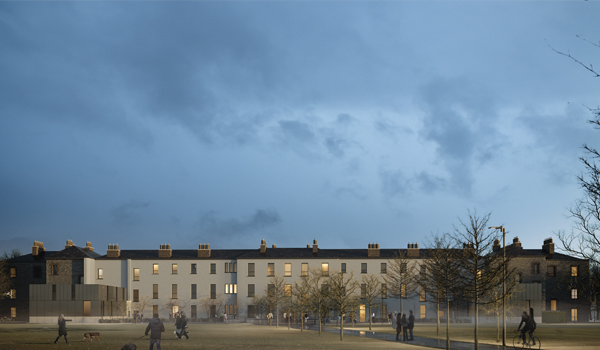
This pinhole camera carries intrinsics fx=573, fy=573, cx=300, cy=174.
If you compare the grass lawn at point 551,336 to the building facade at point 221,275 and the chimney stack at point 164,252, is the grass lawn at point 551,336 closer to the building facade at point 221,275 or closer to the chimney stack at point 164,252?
the building facade at point 221,275

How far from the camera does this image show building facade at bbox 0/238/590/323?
283ft

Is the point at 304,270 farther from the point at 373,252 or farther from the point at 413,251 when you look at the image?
the point at 413,251

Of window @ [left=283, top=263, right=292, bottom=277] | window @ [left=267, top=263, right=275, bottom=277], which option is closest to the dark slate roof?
window @ [left=267, top=263, right=275, bottom=277]

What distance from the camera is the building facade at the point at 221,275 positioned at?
3401 inches

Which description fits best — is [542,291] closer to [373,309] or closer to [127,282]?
[373,309]

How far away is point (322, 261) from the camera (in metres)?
90.4

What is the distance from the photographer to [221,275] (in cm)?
9188

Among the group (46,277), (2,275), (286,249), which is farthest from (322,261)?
(2,275)

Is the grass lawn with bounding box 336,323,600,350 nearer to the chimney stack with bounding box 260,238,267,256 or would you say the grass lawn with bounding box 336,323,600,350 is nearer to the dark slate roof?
the chimney stack with bounding box 260,238,267,256

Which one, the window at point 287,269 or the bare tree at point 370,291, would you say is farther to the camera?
the window at point 287,269

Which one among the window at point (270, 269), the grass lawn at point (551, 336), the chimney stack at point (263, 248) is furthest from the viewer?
the chimney stack at point (263, 248)

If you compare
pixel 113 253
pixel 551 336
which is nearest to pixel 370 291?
pixel 551 336

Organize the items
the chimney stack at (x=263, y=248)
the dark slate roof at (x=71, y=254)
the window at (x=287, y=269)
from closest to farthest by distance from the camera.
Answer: the dark slate roof at (x=71, y=254), the window at (x=287, y=269), the chimney stack at (x=263, y=248)

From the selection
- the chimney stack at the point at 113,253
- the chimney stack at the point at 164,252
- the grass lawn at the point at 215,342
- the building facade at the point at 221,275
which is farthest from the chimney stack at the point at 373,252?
the grass lawn at the point at 215,342
